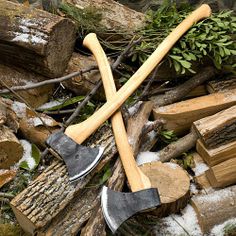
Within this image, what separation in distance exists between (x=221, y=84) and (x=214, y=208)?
1.26 meters

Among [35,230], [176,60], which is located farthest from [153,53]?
[35,230]

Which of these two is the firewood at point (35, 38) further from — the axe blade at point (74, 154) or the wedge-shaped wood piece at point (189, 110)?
the wedge-shaped wood piece at point (189, 110)

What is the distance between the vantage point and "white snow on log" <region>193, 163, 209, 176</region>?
3684mm

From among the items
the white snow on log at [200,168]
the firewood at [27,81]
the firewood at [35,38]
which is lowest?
the white snow on log at [200,168]

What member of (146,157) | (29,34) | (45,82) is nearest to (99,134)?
(146,157)

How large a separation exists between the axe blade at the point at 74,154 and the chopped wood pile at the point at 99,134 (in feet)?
0.05

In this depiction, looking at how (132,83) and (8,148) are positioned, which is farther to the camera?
(132,83)

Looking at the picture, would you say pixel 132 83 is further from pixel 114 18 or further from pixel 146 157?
pixel 114 18

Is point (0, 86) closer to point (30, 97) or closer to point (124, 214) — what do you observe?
point (30, 97)

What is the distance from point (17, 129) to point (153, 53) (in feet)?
4.32

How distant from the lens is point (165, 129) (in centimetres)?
394

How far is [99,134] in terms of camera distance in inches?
142

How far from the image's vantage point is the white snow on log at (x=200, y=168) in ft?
12.1

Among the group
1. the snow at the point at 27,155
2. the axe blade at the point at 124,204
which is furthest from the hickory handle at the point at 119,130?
the snow at the point at 27,155
